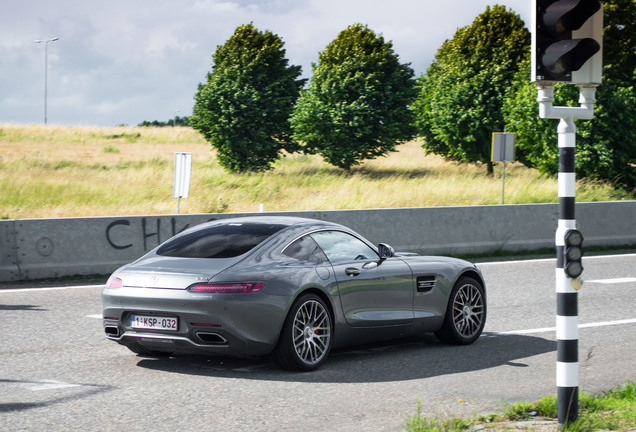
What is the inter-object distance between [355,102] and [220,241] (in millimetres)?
36940

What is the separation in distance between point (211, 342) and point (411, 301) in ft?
7.48

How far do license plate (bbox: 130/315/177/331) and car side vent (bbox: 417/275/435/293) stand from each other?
2631 mm

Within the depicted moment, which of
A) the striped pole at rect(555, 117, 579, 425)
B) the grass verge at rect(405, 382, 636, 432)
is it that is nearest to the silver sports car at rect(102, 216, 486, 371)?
the grass verge at rect(405, 382, 636, 432)

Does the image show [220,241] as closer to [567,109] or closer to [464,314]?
[464,314]

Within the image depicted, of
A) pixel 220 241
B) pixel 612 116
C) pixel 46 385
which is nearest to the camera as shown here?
pixel 46 385

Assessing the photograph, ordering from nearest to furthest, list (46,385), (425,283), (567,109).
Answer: (567,109) → (46,385) → (425,283)

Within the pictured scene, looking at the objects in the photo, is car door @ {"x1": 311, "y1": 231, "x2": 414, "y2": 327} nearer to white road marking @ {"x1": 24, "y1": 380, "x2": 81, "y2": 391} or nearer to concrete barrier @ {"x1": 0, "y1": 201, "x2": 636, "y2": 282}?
white road marking @ {"x1": 24, "y1": 380, "x2": 81, "y2": 391}

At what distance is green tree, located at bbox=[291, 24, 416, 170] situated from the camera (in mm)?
44159

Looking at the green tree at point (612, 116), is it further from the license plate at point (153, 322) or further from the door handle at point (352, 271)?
the license plate at point (153, 322)

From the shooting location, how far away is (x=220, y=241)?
7.66 metres

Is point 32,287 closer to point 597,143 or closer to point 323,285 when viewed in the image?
point 323,285

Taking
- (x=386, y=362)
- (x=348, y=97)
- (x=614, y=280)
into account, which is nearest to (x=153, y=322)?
(x=386, y=362)

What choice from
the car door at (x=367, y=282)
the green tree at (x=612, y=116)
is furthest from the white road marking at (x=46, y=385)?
the green tree at (x=612, y=116)

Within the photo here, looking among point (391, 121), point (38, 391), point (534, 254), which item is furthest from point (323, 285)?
point (391, 121)
